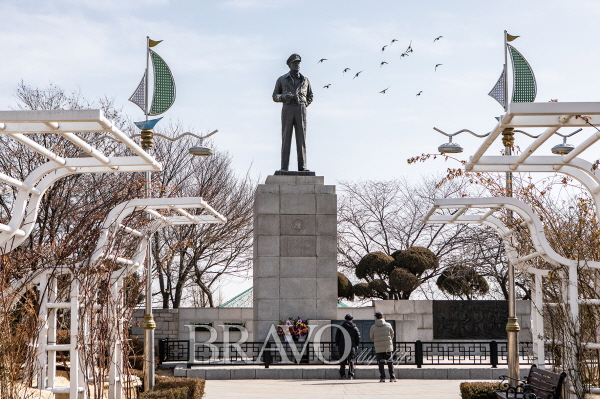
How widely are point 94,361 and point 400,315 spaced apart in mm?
14243

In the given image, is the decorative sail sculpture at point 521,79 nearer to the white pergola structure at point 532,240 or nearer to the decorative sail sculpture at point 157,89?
the white pergola structure at point 532,240

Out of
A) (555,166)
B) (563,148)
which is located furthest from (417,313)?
(555,166)

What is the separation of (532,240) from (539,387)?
6.25 ft

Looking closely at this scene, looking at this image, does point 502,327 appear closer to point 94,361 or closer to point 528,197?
point 528,197

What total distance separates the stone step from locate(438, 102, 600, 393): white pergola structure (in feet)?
25.0

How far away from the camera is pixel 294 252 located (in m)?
18.8

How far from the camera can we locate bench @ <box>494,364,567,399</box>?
29.9 ft

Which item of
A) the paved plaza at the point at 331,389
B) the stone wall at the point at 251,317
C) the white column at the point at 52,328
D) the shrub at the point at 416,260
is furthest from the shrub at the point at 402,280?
the white column at the point at 52,328

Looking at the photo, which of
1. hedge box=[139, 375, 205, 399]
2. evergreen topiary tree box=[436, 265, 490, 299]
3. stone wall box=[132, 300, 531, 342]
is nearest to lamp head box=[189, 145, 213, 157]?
hedge box=[139, 375, 205, 399]

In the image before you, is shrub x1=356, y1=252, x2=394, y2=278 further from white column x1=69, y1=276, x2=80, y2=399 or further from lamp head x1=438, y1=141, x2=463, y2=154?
white column x1=69, y1=276, x2=80, y2=399

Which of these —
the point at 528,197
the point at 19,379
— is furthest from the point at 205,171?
the point at 19,379

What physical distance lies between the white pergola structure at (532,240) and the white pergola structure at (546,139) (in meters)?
0.17

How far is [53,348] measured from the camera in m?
9.22

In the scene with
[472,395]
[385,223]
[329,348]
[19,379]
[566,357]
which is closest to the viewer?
[19,379]
